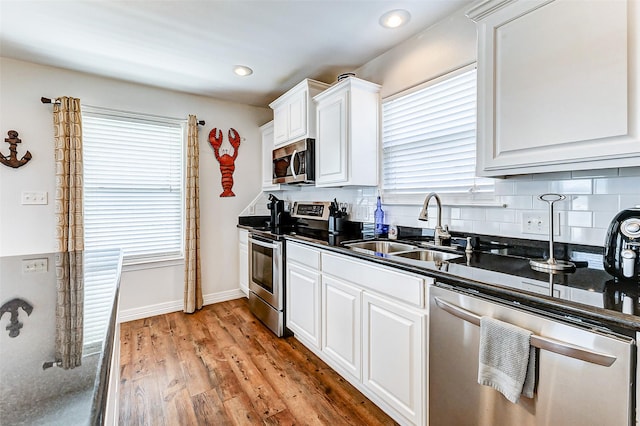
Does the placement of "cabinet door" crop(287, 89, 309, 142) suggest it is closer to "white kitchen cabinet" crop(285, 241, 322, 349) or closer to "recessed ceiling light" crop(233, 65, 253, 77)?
"recessed ceiling light" crop(233, 65, 253, 77)

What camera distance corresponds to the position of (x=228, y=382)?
2.04 m

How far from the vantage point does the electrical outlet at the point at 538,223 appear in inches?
60.2

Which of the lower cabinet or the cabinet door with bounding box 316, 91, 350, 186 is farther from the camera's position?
the cabinet door with bounding box 316, 91, 350, 186

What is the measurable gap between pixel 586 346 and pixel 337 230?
78.4 inches

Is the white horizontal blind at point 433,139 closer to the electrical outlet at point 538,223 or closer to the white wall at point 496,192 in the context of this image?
the white wall at point 496,192

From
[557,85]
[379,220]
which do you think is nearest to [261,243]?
[379,220]

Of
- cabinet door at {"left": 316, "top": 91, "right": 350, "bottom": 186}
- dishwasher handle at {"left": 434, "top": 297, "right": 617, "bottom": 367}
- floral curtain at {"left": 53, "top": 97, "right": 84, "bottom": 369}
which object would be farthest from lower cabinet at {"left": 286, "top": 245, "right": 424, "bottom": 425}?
floral curtain at {"left": 53, "top": 97, "right": 84, "bottom": 369}

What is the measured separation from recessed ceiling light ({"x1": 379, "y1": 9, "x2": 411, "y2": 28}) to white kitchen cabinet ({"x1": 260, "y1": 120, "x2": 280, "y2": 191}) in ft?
6.12

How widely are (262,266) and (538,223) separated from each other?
2.24m

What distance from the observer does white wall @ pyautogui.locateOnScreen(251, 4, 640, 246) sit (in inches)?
53.7

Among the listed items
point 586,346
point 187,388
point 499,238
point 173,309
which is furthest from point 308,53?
point 173,309

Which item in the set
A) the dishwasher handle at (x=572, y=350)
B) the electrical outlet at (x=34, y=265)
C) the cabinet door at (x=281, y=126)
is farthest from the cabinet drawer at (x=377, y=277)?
the cabinet door at (x=281, y=126)

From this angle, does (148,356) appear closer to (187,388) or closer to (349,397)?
Result: (187,388)

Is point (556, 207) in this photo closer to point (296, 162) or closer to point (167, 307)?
point (296, 162)
